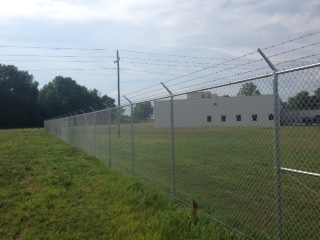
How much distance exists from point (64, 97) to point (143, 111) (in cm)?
9064

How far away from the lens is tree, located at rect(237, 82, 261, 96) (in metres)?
4.38

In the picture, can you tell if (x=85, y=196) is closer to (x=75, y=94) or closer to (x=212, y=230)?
(x=212, y=230)

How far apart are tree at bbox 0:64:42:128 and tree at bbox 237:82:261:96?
8349 cm

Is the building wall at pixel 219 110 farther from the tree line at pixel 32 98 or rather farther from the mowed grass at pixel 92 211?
the tree line at pixel 32 98

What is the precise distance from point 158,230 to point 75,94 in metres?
97.5

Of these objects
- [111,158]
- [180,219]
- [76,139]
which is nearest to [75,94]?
[76,139]

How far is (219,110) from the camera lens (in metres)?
5.20

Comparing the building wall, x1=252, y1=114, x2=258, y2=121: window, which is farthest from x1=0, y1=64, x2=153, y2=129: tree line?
x1=252, y1=114, x2=258, y2=121: window

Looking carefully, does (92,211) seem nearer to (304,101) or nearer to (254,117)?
(254,117)

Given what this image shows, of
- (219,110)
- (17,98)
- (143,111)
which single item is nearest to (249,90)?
(219,110)

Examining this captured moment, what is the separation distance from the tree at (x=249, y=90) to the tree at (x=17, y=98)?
8349 cm

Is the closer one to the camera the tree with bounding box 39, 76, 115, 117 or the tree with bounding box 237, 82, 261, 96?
the tree with bounding box 237, 82, 261, 96

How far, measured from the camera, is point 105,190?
821cm

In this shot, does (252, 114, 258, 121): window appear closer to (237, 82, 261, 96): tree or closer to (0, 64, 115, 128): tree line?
(237, 82, 261, 96): tree
